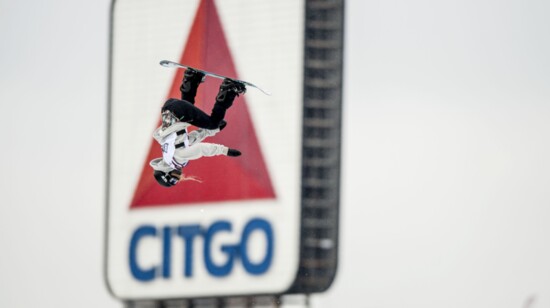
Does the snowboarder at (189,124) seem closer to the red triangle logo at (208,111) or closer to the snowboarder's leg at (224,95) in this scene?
the snowboarder's leg at (224,95)

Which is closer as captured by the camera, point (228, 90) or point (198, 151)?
point (228, 90)

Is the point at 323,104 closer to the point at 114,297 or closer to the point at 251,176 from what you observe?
the point at 251,176

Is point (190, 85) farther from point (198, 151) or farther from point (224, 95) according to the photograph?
point (198, 151)

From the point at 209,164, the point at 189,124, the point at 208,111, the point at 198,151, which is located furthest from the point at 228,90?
the point at 209,164

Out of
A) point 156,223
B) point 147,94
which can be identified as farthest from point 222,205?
point 147,94

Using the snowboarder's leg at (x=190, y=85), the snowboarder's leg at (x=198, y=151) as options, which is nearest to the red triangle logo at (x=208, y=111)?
the snowboarder's leg at (x=190, y=85)

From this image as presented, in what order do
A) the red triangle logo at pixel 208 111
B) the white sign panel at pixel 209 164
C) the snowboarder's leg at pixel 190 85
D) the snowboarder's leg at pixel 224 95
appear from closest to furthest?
the snowboarder's leg at pixel 224 95
the snowboarder's leg at pixel 190 85
the red triangle logo at pixel 208 111
the white sign panel at pixel 209 164
